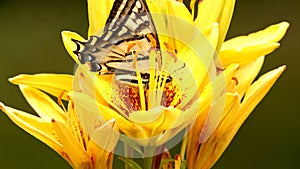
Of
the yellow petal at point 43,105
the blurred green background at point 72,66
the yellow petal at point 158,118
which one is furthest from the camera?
the blurred green background at point 72,66

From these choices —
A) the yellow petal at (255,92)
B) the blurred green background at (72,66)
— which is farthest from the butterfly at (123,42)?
the blurred green background at (72,66)

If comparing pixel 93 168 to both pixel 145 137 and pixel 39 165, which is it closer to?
pixel 145 137

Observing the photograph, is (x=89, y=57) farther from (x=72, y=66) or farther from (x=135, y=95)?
(x=72, y=66)

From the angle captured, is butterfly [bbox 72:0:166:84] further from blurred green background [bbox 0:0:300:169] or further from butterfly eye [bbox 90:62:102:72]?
blurred green background [bbox 0:0:300:169]

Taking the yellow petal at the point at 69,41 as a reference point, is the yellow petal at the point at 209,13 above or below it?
Answer: above

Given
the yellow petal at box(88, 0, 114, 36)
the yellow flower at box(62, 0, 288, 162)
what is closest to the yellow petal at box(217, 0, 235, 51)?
the yellow flower at box(62, 0, 288, 162)

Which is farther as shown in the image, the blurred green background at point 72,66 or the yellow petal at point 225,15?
the blurred green background at point 72,66

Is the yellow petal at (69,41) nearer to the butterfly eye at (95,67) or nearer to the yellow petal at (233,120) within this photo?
the butterfly eye at (95,67)

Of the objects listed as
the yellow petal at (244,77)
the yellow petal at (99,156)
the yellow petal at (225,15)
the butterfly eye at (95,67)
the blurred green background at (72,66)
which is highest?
the yellow petal at (225,15)
